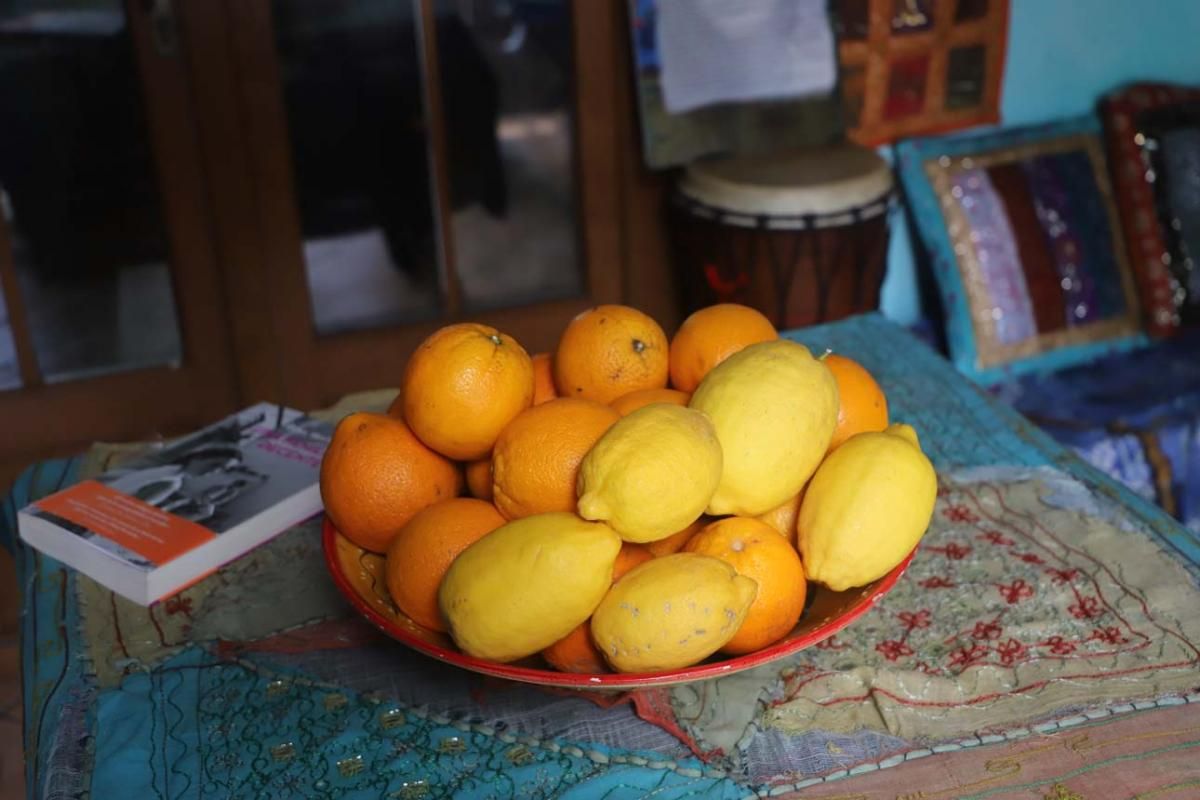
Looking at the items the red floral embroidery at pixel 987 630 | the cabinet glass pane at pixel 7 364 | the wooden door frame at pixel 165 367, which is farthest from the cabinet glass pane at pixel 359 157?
the red floral embroidery at pixel 987 630

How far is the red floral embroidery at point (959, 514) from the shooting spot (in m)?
1.04

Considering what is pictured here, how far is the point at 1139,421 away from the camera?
199cm

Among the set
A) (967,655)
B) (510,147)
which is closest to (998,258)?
(510,147)

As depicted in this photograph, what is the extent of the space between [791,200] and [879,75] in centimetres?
51

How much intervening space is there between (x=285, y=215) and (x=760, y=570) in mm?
1595

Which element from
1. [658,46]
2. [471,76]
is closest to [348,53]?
[471,76]

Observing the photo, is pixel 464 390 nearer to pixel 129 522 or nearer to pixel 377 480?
pixel 377 480

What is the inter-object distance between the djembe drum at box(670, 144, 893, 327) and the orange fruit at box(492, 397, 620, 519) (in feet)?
4.10

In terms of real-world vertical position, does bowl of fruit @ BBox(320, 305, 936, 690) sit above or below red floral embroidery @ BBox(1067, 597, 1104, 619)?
above

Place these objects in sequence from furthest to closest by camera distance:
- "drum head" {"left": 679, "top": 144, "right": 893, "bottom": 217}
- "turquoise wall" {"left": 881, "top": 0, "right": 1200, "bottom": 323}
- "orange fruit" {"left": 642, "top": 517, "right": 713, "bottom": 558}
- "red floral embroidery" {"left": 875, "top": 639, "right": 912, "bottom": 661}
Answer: "turquoise wall" {"left": 881, "top": 0, "right": 1200, "bottom": 323}, "drum head" {"left": 679, "top": 144, "right": 893, "bottom": 217}, "red floral embroidery" {"left": 875, "top": 639, "right": 912, "bottom": 661}, "orange fruit" {"left": 642, "top": 517, "right": 713, "bottom": 558}

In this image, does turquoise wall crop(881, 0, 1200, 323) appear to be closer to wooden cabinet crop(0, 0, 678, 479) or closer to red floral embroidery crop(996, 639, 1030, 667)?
wooden cabinet crop(0, 0, 678, 479)

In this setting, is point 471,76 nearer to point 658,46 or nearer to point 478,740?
point 658,46

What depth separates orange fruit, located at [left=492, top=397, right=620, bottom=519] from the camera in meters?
0.73

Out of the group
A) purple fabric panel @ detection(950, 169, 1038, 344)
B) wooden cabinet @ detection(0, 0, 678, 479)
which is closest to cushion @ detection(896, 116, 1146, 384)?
purple fabric panel @ detection(950, 169, 1038, 344)
